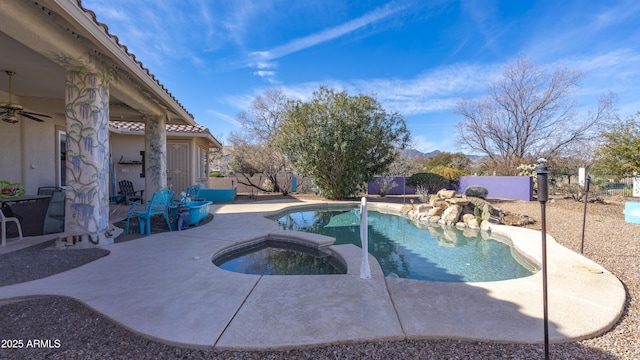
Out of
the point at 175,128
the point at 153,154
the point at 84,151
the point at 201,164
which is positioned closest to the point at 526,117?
the point at 201,164

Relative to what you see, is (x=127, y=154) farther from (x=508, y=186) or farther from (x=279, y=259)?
(x=508, y=186)

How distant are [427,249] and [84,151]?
21.1 feet

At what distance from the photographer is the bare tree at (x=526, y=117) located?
64.3ft

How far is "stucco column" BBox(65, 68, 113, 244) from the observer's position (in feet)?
14.9

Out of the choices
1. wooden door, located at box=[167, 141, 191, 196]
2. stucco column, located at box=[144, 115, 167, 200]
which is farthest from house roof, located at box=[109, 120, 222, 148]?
stucco column, located at box=[144, 115, 167, 200]

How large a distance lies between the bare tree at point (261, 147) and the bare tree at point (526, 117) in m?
14.6

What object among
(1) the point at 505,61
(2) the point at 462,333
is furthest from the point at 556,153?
(2) the point at 462,333

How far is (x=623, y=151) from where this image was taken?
11469mm

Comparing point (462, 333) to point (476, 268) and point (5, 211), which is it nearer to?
point (476, 268)

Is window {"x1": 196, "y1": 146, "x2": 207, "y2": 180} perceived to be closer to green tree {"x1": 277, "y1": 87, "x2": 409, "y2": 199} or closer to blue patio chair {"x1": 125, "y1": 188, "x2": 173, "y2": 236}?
green tree {"x1": 277, "y1": 87, "x2": 409, "y2": 199}

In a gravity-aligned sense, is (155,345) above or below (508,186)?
below

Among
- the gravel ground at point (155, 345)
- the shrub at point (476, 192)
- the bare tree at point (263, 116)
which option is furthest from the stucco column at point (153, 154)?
the bare tree at point (263, 116)

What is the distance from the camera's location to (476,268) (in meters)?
4.86

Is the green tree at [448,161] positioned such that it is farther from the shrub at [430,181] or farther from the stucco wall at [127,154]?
the stucco wall at [127,154]
